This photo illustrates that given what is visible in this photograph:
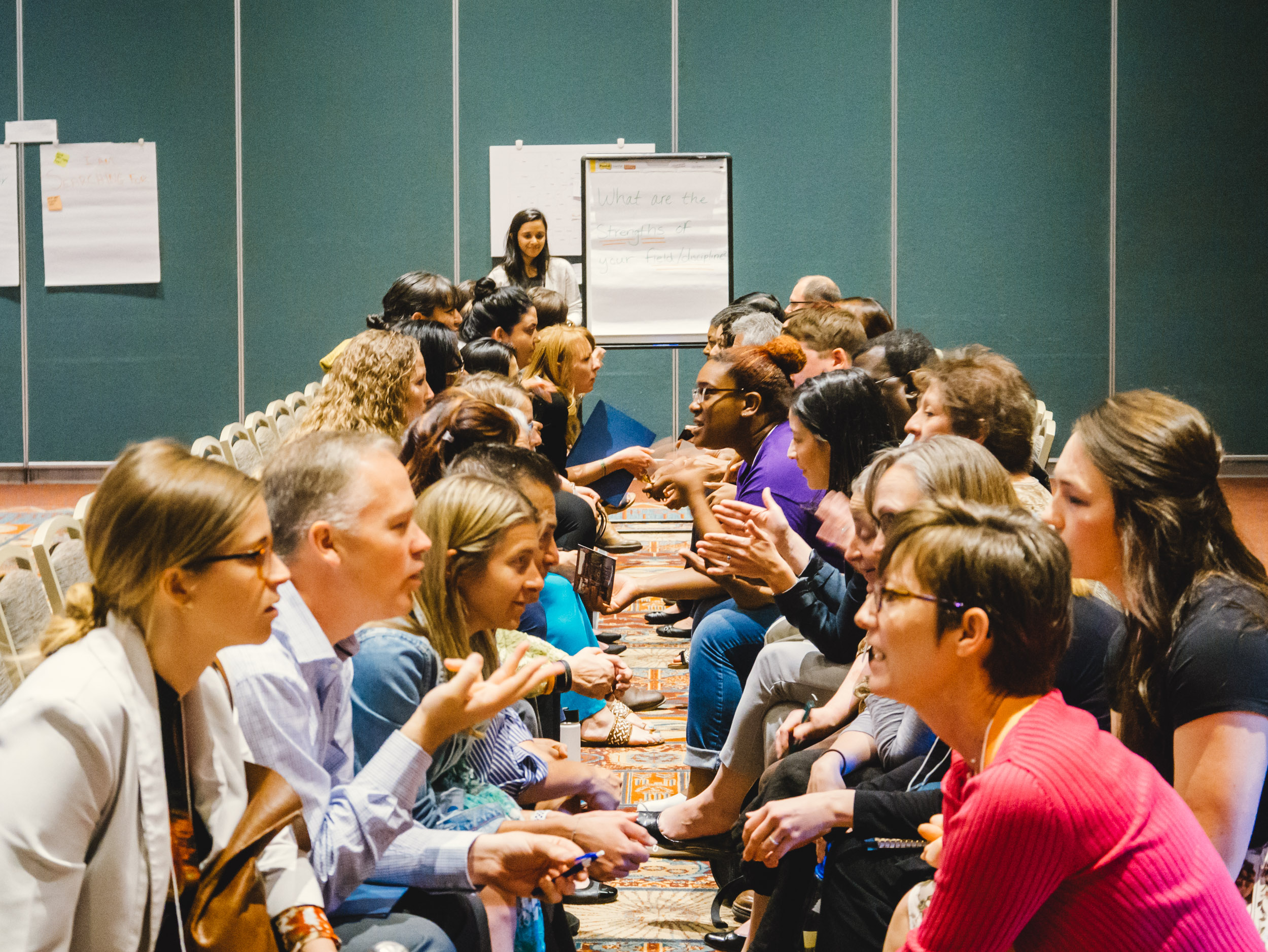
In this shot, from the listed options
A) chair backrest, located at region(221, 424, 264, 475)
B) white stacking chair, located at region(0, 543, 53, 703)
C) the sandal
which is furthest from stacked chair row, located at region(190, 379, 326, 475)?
the sandal

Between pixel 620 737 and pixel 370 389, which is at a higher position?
pixel 370 389

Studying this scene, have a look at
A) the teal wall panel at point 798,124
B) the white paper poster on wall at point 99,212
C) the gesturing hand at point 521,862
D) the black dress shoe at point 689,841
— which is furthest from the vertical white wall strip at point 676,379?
the gesturing hand at point 521,862

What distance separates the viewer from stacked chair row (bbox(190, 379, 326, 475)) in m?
4.25

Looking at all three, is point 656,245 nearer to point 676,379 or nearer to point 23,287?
point 676,379

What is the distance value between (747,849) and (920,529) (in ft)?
2.68

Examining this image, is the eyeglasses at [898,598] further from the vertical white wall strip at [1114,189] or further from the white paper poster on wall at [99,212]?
the white paper poster on wall at [99,212]

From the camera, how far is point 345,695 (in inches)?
69.4

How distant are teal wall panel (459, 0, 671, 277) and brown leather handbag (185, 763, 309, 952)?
794cm

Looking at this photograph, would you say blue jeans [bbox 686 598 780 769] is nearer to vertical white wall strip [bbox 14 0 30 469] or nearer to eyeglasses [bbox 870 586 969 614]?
eyeglasses [bbox 870 586 969 614]

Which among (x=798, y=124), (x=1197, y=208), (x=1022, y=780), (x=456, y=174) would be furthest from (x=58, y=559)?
(x=1197, y=208)

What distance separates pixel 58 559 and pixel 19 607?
0.87ft

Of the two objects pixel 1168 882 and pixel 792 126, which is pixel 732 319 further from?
pixel 1168 882

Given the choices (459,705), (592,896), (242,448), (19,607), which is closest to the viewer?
(459,705)

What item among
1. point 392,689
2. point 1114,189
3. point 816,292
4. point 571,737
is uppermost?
point 1114,189
